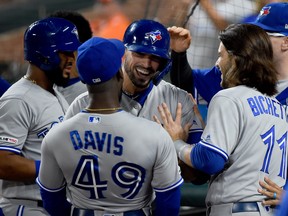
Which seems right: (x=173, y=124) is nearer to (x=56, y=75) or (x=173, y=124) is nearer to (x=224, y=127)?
(x=224, y=127)

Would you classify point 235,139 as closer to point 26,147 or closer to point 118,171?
point 118,171

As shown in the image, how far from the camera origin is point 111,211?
2.83 m

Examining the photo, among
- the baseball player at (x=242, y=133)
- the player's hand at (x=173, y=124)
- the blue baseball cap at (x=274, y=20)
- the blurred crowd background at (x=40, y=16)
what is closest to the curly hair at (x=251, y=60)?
the baseball player at (x=242, y=133)

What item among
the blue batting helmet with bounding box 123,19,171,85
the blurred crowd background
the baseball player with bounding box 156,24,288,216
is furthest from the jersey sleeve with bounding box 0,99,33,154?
the blurred crowd background

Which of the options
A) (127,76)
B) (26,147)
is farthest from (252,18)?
(26,147)

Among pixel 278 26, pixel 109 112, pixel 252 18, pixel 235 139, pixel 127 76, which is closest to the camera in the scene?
pixel 109 112

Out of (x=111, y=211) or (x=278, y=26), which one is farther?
(x=278, y=26)

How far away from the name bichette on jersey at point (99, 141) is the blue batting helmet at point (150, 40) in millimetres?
600

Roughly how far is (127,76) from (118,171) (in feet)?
2.09

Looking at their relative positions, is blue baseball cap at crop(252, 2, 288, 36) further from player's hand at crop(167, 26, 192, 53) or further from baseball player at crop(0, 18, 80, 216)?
baseball player at crop(0, 18, 80, 216)

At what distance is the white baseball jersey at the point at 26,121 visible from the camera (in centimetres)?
327

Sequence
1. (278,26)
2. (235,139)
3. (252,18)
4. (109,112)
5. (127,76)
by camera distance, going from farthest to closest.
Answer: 1. (252,18)
2. (278,26)
3. (127,76)
4. (235,139)
5. (109,112)

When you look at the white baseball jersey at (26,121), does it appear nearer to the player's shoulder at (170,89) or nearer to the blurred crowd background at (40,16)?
the player's shoulder at (170,89)

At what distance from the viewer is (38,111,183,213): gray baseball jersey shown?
2707 millimetres
